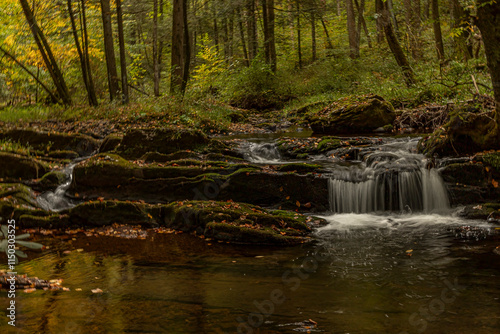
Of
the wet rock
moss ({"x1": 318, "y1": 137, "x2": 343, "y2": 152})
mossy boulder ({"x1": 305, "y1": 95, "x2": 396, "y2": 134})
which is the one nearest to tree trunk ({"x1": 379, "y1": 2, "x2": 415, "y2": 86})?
mossy boulder ({"x1": 305, "y1": 95, "x2": 396, "y2": 134})

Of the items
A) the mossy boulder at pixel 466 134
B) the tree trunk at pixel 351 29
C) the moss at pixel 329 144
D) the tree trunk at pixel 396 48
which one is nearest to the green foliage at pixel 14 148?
the moss at pixel 329 144

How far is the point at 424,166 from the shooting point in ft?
30.3

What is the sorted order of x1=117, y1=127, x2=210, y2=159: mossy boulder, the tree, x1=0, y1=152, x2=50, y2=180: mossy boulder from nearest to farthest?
1. x1=0, y1=152, x2=50, y2=180: mossy boulder
2. x1=117, y1=127, x2=210, y2=159: mossy boulder
3. the tree

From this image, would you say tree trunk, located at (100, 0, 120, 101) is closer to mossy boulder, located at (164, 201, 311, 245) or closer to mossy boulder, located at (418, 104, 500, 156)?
mossy boulder, located at (164, 201, 311, 245)

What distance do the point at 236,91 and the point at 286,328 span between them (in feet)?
71.5

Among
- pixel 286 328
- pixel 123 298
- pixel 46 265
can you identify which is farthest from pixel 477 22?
pixel 46 265

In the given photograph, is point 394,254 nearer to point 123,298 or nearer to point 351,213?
point 351,213

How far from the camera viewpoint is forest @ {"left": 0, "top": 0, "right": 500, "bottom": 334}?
13.1 ft

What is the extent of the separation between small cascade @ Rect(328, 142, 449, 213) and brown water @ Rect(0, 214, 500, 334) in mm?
1236

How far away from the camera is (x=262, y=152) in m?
12.5

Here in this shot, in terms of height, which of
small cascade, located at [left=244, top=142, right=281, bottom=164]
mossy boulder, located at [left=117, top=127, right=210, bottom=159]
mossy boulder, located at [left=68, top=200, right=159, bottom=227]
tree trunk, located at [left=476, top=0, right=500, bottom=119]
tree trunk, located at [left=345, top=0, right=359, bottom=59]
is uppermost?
tree trunk, located at [left=345, top=0, right=359, bottom=59]

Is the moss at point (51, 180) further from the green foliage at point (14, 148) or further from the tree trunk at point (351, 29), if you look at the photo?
the tree trunk at point (351, 29)

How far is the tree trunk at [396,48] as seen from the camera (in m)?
16.0

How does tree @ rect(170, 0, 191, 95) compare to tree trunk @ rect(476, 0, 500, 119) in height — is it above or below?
above
